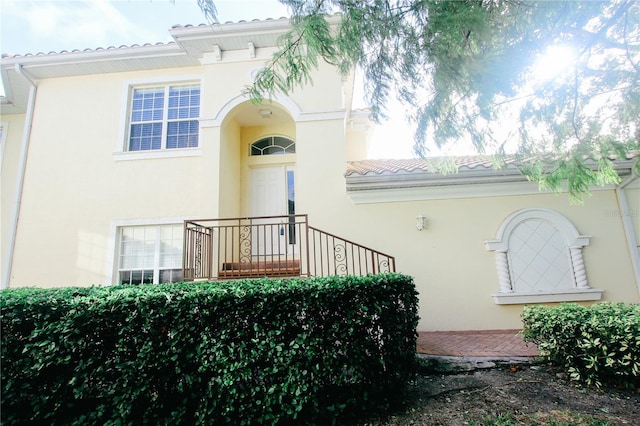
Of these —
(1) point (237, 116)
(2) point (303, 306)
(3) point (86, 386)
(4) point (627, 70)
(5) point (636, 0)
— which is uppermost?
(1) point (237, 116)

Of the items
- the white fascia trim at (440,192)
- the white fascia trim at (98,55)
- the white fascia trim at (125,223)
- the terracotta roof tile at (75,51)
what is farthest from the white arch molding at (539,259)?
the terracotta roof tile at (75,51)

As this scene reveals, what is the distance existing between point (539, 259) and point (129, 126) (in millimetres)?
10157

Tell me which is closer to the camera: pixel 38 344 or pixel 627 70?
pixel 38 344

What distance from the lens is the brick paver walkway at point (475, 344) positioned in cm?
500

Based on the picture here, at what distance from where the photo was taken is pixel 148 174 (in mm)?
8062

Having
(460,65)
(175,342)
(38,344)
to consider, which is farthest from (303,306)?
(460,65)

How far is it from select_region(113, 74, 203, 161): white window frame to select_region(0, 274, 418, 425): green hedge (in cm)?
504

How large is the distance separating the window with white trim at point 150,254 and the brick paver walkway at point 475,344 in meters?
5.63

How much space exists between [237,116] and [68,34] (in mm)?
5252

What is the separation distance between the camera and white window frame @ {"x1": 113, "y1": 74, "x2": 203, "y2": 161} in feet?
26.6

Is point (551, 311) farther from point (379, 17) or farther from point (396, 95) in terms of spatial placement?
point (379, 17)

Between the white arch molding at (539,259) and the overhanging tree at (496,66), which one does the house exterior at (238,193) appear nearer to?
the white arch molding at (539,259)

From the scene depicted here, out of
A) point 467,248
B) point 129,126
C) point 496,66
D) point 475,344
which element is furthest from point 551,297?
point 129,126

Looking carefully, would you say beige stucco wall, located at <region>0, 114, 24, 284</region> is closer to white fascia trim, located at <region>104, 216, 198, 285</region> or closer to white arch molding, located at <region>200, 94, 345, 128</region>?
white fascia trim, located at <region>104, 216, 198, 285</region>
